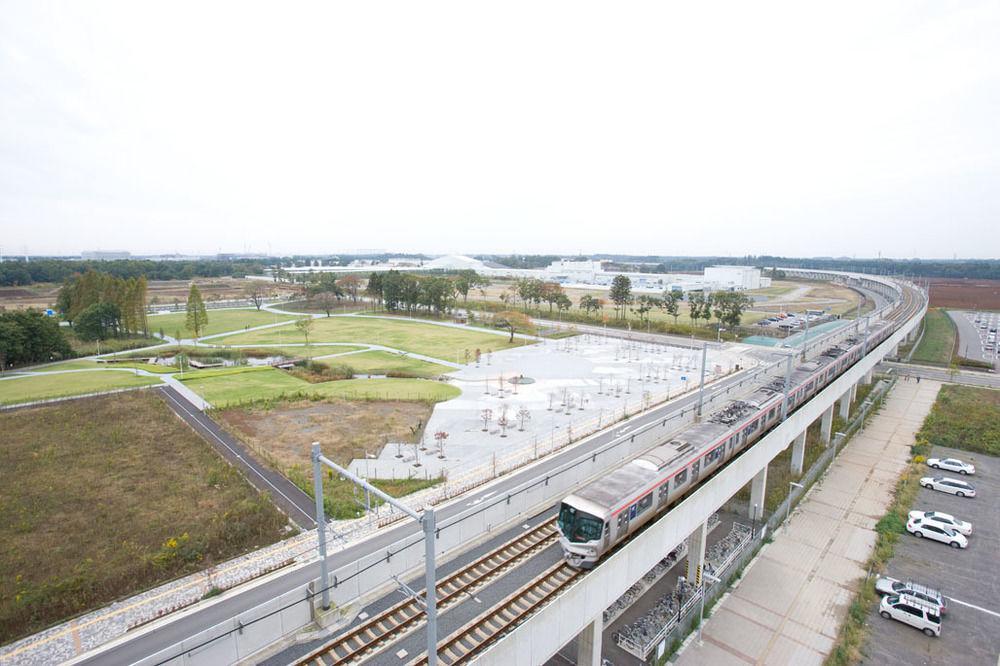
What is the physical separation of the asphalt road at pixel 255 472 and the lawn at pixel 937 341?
72867mm

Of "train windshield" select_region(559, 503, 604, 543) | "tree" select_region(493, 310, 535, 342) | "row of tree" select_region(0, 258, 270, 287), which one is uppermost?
"row of tree" select_region(0, 258, 270, 287)

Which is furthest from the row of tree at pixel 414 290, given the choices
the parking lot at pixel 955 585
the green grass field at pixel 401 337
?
the parking lot at pixel 955 585

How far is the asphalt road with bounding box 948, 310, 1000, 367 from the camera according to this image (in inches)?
2525

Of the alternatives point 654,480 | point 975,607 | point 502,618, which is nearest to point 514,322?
point 654,480

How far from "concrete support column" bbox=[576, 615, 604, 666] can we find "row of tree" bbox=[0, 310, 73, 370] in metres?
68.2

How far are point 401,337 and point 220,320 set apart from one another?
133 ft

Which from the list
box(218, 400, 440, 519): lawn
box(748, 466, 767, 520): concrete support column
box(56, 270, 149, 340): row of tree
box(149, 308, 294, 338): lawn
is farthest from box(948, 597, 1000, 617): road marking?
box(56, 270, 149, 340): row of tree

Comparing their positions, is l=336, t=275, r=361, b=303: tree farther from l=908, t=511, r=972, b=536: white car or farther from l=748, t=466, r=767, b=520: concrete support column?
l=908, t=511, r=972, b=536: white car

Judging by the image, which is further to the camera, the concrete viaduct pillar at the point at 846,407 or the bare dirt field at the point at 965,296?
the bare dirt field at the point at 965,296

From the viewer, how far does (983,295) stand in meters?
134

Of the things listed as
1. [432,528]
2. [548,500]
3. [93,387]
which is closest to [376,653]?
[432,528]

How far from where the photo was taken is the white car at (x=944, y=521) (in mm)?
23922

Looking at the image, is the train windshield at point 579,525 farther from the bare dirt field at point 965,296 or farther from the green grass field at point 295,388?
the bare dirt field at point 965,296

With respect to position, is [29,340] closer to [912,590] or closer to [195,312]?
[195,312]
